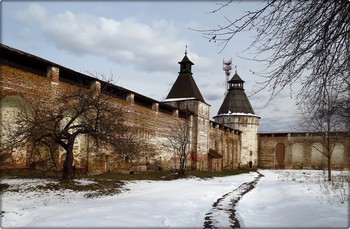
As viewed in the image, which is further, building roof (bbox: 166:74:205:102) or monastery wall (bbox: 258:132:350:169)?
monastery wall (bbox: 258:132:350:169)

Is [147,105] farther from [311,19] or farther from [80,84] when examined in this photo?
[311,19]

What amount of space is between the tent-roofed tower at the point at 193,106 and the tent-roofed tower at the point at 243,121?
1300 cm

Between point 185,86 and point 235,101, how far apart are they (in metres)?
15.0

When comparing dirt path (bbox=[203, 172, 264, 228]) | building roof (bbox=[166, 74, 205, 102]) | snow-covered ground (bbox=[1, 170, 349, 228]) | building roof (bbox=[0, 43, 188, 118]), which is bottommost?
dirt path (bbox=[203, 172, 264, 228])

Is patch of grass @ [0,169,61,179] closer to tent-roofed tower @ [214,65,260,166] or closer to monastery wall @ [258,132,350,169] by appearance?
tent-roofed tower @ [214,65,260,166]

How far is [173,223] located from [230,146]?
34135mm

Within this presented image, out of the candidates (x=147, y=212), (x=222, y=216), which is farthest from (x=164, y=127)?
(x=147, y=212)

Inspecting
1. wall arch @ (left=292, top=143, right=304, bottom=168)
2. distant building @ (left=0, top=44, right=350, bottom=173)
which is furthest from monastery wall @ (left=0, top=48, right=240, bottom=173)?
wall arch @ (left=292, top=143, right=304, bottom=168)

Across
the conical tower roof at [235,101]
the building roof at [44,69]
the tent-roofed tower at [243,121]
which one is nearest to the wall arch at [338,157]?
the tent-roofed tower at [243,121]

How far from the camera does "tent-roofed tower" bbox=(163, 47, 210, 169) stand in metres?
28.6

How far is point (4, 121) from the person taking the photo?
13.5m

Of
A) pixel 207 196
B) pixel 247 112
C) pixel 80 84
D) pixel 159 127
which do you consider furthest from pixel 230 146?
pixel 207 196

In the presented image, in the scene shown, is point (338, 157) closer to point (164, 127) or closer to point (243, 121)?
point (243, 121)

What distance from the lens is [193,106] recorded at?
28734 millimetres
